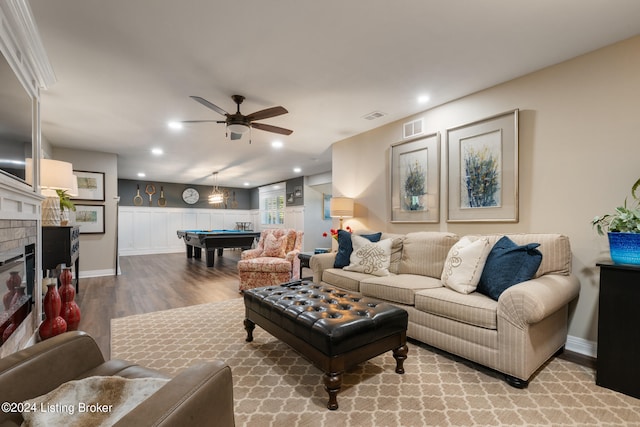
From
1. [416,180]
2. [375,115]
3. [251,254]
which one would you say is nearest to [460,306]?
[416,180]

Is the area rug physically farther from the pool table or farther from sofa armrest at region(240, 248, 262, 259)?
the pool table

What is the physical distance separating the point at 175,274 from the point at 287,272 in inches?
115

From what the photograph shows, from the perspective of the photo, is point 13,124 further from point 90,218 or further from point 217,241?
point 217,241

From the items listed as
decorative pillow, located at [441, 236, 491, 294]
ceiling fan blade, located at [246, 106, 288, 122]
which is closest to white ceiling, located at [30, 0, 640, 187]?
ceiling fan blade, located at [246, 106, 288, 122]

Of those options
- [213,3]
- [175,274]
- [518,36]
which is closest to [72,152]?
[175,274]

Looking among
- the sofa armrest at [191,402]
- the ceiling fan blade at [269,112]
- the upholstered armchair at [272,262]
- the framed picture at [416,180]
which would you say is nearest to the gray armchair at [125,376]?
the sofa armrest at [191,402]

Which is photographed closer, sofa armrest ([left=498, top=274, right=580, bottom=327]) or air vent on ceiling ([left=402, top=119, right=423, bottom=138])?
sofa armrest ([left=498, top=274, right=580, bottom=327])

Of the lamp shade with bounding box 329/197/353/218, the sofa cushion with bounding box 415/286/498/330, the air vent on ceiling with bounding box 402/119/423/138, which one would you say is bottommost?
the sofa cushion with bounding box 415/286/498/330

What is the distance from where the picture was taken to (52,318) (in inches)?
97.3

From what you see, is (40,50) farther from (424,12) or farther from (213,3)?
(424,12)

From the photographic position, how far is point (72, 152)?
5.45m

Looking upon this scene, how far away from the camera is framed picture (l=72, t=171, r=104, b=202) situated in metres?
5.48

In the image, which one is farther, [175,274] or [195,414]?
[175,274]

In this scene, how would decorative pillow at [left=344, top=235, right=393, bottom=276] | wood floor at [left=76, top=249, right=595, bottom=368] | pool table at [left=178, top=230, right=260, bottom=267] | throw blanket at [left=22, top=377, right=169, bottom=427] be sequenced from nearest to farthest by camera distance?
1. throw blanket at [left=22, top=377, right=169, bottom=427]
2. wood floor at [left=76, top=249, right=595, bottom=368]
3. decorative pillow at [left=344, top=235, right=393, bottom=276]
4. pool table at [left=178, top=230, right=260, bottom=267]
